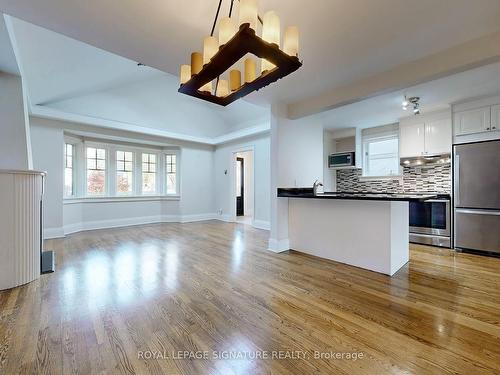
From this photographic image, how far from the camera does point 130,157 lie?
645 cm

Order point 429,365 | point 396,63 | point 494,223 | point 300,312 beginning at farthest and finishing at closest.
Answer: point 494,223, point 396,63, point 300,312, point 429,365

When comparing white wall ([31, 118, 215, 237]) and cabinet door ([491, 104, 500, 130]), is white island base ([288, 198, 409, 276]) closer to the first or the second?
cabinet door ([491, 104, 500, 130])

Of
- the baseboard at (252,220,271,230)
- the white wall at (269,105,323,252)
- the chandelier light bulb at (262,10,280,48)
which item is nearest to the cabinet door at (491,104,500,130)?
the white wall at (269,105,323,252)

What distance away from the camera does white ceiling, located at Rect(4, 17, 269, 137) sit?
9.46 feet

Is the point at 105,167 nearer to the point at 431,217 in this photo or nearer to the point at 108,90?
the point at 108,90

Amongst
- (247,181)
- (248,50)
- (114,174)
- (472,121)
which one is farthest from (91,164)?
(472,121)

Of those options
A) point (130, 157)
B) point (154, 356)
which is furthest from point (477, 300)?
point (130, 157)

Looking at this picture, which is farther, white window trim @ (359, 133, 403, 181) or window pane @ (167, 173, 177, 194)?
window pane @ (167, 173, 177, 194)

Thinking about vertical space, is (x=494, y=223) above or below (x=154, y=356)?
above

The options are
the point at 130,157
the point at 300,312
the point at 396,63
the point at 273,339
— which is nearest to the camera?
the point at 273,339

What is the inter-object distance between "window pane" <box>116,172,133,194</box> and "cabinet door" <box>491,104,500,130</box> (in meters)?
7.51

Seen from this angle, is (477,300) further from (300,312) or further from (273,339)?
(273,339)

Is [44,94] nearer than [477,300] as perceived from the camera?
No

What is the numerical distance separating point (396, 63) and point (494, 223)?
2872 millimetres
